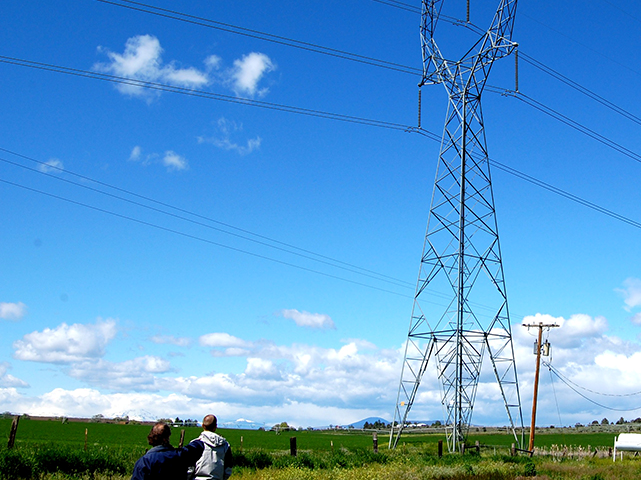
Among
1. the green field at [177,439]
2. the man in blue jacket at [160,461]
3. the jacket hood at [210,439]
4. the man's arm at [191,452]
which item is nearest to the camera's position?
the man in blue jacket at [160,461]

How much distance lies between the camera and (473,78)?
29.5m

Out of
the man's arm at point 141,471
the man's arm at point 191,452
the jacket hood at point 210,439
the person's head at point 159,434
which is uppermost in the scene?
the person's head at point 159,434

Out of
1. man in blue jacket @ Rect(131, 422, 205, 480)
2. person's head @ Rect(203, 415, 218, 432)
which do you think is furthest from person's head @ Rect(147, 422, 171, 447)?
person's head @ Rect(203, 415, 218, 432)

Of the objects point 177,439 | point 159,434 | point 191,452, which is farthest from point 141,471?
point 177,439

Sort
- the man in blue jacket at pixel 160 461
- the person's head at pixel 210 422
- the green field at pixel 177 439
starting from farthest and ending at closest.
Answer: the green field at pixel 177 439 → the person's head at pixel 210 422 → the man in blue jacket at pixel 160 461

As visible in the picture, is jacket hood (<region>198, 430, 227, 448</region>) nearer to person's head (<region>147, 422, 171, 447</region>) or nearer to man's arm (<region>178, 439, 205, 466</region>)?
man's arm (<region>178, 439, 205, 466</region>)

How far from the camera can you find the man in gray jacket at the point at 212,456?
318 inches

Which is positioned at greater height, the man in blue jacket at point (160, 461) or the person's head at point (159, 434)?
the person's head at point (159, 434)

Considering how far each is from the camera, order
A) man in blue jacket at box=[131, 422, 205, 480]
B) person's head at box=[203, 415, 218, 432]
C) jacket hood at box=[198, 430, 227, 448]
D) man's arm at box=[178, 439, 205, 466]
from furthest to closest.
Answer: jacket hood at box=[198, 430, 227, 448] < person's head at box=[203, 415, 218, 432] < man's arm at box=[178, 439, 205, 466] < man in blue jacket at box=[131, 422, 205, 480]

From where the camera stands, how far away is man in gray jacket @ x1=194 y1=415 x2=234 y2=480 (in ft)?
26.5

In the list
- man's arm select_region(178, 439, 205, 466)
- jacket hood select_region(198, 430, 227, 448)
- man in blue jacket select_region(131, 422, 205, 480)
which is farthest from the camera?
jacket hood select_region(198, 430, 227, 448)

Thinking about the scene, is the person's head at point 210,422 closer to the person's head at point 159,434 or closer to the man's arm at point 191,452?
the man's arm at point 191,452

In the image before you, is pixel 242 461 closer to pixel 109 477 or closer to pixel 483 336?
pixel 109 477

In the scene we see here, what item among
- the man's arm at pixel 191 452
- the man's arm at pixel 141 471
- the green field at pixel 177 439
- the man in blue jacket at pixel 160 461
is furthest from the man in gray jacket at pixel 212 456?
the green field at pixel 177 439
